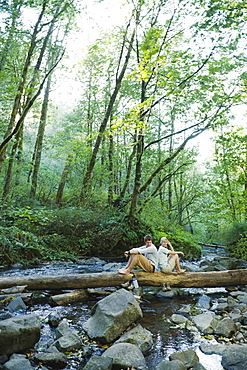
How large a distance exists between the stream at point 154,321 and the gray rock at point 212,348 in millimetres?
75

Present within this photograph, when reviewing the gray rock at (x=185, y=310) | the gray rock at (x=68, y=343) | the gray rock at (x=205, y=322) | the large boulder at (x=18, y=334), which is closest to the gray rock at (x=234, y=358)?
the gray rock at (x=205, y=322)

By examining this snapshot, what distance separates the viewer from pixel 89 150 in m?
15.7

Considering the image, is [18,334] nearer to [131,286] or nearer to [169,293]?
[131,286]

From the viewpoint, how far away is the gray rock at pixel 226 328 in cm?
478

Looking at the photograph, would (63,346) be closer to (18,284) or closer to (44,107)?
(18,284)

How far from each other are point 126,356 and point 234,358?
1.58 metres

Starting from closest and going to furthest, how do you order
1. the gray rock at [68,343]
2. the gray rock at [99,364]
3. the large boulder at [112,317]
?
1. the gray rock at [99,364]
2. the gray rock at [68,343]
3. the large boulder at [112,317]

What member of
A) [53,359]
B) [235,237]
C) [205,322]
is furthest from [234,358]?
[235,237]

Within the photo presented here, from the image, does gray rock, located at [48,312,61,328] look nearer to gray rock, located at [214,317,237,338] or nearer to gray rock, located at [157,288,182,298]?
gray rock, located at [214,317,237,338]

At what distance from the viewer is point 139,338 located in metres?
4.34

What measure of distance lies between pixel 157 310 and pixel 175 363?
105 inches

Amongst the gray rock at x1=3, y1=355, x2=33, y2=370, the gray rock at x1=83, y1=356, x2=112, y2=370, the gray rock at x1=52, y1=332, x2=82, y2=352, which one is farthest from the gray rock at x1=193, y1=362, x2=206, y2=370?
the gray rock at x1=3, y1=355, x2=33, y2=370

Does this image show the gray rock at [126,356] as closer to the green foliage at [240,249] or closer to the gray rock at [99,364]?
the gray rock at [99,364]

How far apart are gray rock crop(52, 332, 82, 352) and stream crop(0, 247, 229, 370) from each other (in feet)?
0.37
